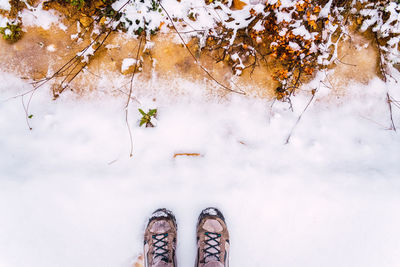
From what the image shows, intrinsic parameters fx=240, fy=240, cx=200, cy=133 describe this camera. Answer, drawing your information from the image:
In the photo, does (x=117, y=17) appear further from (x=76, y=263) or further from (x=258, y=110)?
(x=76, y=263)

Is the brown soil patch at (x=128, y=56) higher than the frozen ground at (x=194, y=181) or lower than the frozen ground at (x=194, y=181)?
higher

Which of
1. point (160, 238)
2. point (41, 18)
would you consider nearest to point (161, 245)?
point (160, 238)

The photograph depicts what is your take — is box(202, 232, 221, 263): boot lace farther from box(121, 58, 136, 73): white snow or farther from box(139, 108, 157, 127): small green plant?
box(121, 58, 136, 73): white snow

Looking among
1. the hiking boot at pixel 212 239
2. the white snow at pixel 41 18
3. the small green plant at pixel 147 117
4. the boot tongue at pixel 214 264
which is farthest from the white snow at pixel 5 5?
the boot tongue at pixel 214 264

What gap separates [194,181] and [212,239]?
1.84 feet

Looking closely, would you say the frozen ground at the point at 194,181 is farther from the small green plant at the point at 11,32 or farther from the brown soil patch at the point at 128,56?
the small green plant at the point at 11,32

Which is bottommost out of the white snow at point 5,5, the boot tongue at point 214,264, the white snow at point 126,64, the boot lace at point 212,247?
the boot tongue at point 214,264

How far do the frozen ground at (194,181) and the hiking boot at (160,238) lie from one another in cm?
8

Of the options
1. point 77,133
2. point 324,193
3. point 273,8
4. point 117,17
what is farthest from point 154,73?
point 324,193

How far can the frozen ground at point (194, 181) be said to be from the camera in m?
2.21

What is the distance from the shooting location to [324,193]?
7.40 ft

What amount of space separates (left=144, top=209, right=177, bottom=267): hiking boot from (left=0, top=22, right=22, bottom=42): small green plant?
7.24ft

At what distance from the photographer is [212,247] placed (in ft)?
7.36

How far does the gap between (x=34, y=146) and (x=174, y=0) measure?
1961mm
